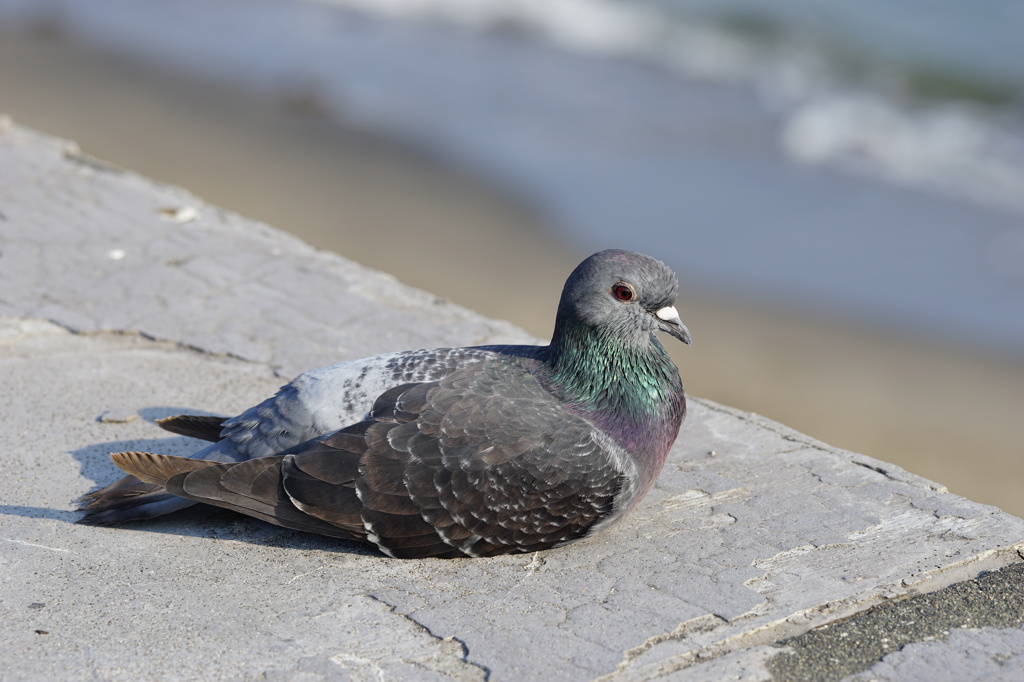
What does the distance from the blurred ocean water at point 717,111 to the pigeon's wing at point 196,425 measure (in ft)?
16.7

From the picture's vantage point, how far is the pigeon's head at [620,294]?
3609 mm

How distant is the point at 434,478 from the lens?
3.44m

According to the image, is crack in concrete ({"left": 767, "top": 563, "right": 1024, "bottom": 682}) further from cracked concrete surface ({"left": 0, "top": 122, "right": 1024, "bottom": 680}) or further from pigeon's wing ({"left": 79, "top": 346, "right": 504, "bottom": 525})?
pigeon's wing ({"left": 79, "top": 346, "right": 504, "bottom": 525})

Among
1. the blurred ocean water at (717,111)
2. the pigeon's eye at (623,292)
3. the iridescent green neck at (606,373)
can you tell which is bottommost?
the iridescent green neck at (606,373)

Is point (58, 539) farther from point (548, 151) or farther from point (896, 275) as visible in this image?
point (548, 151)

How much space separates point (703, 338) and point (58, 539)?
16.2 ft

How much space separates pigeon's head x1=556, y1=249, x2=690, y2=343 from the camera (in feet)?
11.8

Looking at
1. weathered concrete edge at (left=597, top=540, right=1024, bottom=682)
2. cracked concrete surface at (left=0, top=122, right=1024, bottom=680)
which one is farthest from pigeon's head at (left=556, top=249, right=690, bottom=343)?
weathered concrete edge at (left=597, top=540, right=1024, bottom=682)

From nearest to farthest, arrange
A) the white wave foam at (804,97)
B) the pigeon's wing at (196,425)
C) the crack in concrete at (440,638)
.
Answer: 1. the crack in concrete at (440,638)
2. the pigeon's wing at (196,425)
3. the white wave foam at (804,97)

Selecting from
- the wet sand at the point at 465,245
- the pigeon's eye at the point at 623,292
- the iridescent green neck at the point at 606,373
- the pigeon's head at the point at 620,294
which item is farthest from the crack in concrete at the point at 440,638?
the wet sand at the point at 465,245

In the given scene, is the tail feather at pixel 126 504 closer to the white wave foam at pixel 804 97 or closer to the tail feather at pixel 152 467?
the tail feather at pixel 152 467

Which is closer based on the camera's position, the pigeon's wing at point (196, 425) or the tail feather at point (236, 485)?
the tail feather at point (236, 485)

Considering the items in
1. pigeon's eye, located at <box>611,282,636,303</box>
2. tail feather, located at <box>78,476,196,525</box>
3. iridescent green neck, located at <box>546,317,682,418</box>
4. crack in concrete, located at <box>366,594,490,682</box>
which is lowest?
tail feather, located at <box>78,476,196,525</box>

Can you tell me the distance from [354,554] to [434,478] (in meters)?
0.42
